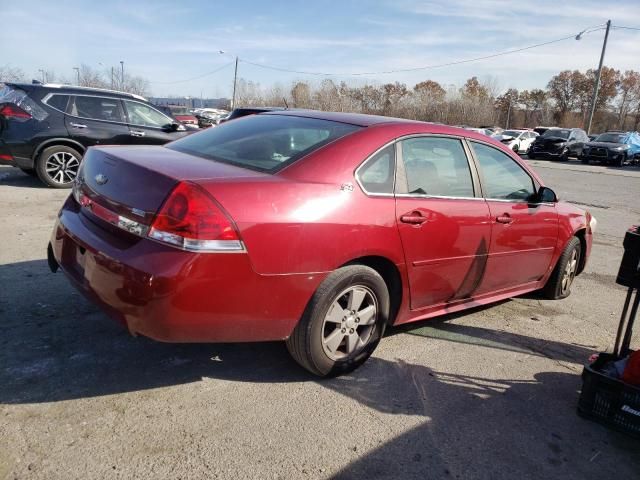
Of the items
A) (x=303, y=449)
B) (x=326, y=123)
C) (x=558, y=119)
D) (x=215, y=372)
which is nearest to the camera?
(x=303, y=449)

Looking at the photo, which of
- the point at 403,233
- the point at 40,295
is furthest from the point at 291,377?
the point at 40,295

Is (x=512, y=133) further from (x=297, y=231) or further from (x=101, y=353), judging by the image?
(x=101, y=353)

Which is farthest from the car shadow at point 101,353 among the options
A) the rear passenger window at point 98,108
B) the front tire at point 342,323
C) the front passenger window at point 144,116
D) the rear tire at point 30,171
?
the front passenger window at point 144,116

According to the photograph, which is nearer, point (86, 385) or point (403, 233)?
point (86, 385)

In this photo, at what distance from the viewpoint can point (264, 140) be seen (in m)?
3.42

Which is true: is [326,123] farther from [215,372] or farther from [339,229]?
[215,372]

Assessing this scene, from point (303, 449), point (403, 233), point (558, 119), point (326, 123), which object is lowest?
point (303, 449)

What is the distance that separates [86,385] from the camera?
9.30ft

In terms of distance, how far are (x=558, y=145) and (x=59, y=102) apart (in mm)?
26878

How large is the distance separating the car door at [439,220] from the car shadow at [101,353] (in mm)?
548

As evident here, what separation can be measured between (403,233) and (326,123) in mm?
951

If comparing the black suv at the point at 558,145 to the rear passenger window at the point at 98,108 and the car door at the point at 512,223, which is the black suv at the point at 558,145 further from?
the car door at the point at 512,223

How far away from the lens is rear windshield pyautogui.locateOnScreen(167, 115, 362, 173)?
310 cm

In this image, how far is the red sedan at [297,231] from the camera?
2.50 m
